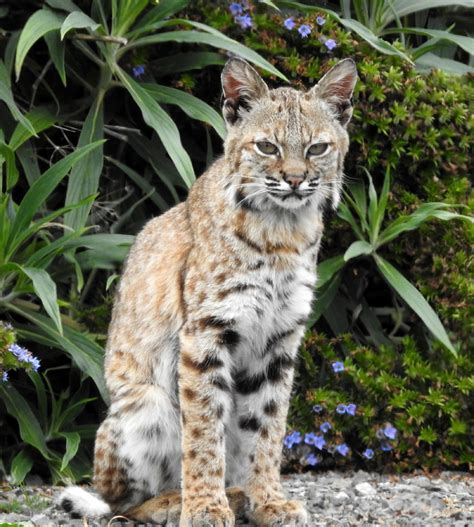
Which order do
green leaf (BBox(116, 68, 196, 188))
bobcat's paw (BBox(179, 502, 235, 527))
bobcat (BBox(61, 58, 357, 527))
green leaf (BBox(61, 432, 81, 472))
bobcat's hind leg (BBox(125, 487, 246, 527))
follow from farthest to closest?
green leaf (BBox(116, 68, 196, 188))
green leaf (BBox(61, 432, 81, 472))
bobcat's hind leg (BBox(125, 487, 246, 527))
bobcat (BBox(61, 58, 357, 527))
bobcat's paw (BBox(179, 502, 235, 527))

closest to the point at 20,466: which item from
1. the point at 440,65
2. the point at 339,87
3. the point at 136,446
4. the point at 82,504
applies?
the point at 82,504

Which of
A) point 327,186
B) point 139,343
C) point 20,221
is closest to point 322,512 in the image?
point 139,343

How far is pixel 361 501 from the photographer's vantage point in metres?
5.85

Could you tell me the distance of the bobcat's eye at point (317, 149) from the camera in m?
5.13

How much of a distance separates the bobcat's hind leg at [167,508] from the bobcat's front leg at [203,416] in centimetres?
18

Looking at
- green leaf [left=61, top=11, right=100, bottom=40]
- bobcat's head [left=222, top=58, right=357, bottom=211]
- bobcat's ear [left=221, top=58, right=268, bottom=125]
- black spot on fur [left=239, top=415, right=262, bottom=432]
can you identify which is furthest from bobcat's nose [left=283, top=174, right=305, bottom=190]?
green leaf [left=61, top=11, right=100, bottom=40]

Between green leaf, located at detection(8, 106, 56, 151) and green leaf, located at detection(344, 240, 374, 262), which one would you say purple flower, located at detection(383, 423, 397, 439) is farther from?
green leaf, located at detection(8, 106, 56, 151)

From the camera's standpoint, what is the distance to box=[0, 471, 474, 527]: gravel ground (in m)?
5.39

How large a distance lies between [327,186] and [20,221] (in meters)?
1.81

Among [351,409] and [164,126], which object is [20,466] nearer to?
[351,409]

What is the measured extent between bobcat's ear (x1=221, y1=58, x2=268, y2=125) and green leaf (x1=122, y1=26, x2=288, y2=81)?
3.46 ft

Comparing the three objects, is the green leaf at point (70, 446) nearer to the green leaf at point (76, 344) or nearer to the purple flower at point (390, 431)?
the green leaf at point (76, 344)

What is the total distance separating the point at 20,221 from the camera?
20.4 feet

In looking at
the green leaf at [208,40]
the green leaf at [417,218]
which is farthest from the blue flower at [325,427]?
the green leaf at [208,40]
